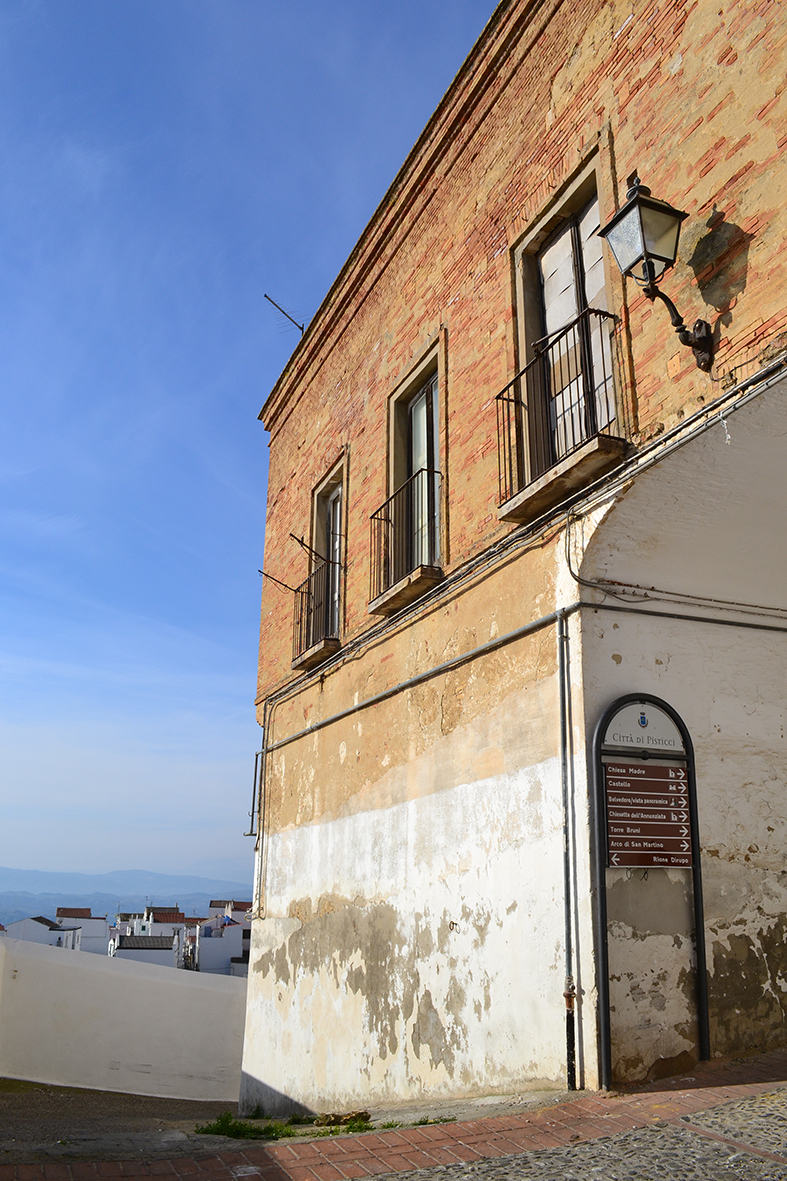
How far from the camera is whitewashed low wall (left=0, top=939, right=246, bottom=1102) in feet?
38.6

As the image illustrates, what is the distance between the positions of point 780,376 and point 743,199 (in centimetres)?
111

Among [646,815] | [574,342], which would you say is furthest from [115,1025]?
[574,342]

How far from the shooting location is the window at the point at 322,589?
31.6ft

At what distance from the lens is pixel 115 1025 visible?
12.1 meters

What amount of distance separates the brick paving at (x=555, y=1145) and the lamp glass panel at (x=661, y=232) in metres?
4.32

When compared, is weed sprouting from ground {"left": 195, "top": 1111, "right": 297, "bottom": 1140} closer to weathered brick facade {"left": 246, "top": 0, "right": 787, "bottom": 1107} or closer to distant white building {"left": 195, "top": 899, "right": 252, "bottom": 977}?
weathered brick facade {"left": 246, "top": 0, "right": 787, "bottom": 1107}

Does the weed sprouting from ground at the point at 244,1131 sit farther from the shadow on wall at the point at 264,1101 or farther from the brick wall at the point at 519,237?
the brick wall at the point at 519,237

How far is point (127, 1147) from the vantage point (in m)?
4.91

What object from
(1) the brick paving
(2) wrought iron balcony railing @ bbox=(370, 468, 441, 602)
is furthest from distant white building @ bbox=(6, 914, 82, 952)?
(1) the brick paving

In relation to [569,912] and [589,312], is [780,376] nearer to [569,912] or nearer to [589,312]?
[589,312]

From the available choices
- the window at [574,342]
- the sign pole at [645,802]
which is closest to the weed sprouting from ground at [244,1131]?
the sign pole at [645,802]

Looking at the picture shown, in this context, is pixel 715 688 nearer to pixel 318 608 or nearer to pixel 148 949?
pixel 318 608

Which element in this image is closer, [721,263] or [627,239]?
[721,263]

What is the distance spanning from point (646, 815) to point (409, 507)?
4219 mm
